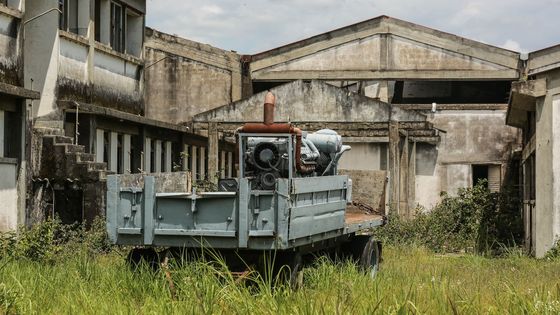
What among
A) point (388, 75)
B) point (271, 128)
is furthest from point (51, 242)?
point (388, 75)

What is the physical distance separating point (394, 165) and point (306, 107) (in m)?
3.18

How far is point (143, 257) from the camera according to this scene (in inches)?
463

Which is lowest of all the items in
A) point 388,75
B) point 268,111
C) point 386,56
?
point 268,111

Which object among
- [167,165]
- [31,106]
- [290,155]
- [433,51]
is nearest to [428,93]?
[433,51]

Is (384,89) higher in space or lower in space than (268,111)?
higher

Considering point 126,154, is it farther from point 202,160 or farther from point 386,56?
point 386,56

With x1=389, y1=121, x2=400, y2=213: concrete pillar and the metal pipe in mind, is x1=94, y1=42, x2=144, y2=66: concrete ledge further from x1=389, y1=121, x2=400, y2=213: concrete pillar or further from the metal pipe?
the metal pipe

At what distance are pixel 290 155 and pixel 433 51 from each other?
64.6 ft

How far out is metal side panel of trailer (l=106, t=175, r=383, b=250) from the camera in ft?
35.0

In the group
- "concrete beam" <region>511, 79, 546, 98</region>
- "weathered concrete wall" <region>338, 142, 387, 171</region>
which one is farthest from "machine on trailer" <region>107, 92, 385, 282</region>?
"weathered concrete wall" <region>338, 142, 387, 171</region>

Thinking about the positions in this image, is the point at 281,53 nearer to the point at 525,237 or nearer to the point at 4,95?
the point at 525,237

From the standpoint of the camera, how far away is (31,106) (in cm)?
1777

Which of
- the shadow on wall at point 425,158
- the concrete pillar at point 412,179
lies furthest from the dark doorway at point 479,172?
the concrete pillar at point 412,179

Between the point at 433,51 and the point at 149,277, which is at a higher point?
the point at 433,51
